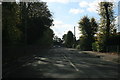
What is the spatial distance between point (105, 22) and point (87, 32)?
19214 mm

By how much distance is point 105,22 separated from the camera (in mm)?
45062

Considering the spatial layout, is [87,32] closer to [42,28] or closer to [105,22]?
[42,28]

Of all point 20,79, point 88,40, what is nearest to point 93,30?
point 88,40

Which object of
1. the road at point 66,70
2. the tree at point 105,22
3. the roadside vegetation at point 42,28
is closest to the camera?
the road at point 66,70

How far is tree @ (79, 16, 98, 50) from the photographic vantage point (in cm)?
6355

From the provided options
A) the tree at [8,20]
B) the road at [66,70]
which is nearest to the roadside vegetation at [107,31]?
the road at [66,70]

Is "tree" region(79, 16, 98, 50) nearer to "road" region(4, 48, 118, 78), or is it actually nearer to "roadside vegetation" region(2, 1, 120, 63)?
"roadside vegetation" region(2, 1, 120, 63)

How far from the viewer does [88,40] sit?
208 ft

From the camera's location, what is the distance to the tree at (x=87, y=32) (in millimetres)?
63550

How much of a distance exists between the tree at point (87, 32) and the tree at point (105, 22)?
56.0 feet

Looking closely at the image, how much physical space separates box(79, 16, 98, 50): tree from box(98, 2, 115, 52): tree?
17.1 meters

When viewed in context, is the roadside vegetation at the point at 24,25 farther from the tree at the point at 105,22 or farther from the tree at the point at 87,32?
the tree at the point at 105,22

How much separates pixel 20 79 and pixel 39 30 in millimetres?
39039

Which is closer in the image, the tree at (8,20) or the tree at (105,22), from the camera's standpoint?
the tree at (8,20)
